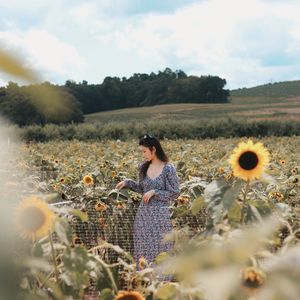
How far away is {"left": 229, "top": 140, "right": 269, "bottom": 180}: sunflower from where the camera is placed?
5.90 ft

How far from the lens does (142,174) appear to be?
5.77m

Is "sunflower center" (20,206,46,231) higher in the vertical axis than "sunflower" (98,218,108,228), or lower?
higher

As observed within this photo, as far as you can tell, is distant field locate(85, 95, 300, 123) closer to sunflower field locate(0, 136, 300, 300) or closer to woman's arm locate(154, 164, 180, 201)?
Answer: woman's arm locate(154, 164, 180, 201)

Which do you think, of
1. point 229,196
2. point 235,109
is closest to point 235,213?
point 229,196

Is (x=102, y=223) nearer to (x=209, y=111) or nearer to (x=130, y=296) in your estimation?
(x=130, y=296)

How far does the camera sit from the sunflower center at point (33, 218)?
1121 mm

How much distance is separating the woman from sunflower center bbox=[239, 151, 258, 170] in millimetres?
3630

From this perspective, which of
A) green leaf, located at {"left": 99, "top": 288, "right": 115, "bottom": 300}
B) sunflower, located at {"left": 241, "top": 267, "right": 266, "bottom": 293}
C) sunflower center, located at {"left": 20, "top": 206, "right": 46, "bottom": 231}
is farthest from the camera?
green leaf, located at {"left": 99, "top": 288, "right": 115, "bottom": 300}

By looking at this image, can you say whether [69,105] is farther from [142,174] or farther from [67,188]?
[67,188]

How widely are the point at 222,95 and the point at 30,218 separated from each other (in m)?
60.3

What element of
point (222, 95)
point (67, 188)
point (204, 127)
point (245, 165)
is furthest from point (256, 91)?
point (245, 165)

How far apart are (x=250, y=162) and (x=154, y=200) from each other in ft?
12.5

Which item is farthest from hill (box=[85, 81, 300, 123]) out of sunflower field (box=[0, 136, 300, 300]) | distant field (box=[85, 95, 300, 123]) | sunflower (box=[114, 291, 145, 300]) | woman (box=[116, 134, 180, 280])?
sunflower (box=[114, 291, 145, 300])

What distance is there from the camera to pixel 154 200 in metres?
5.61
